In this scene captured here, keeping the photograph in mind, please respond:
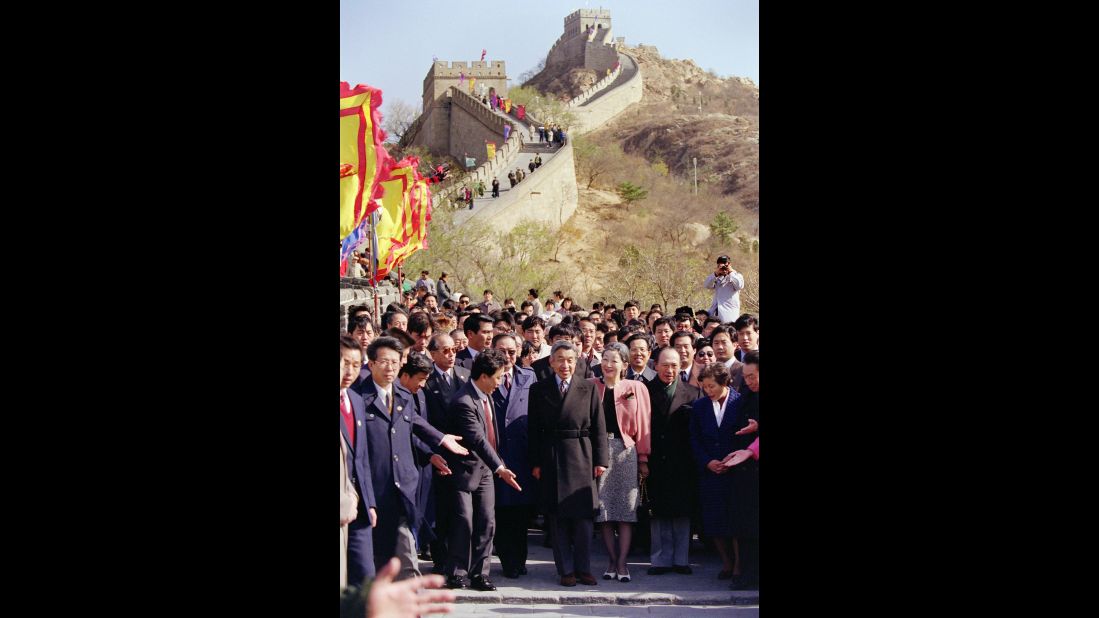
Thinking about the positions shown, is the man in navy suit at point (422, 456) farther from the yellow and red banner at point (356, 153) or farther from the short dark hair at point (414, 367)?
the yellow and red banner at point (356, 153)

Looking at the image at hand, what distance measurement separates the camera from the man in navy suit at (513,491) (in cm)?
Result: 583

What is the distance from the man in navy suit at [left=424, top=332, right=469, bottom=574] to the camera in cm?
553

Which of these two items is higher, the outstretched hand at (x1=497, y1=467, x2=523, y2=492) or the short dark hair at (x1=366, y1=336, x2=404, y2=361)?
the short dark hair at (x1=366, y1=336, x2=404, y2=361)

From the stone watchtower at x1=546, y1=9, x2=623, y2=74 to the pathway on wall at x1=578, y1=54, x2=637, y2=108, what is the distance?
113 cm

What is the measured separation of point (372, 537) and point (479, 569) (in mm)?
1122

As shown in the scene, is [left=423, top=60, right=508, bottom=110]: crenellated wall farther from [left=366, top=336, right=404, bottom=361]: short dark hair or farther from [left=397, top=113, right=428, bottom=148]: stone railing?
[left=366, top=336, right=404, bottom=361]: short dark hair

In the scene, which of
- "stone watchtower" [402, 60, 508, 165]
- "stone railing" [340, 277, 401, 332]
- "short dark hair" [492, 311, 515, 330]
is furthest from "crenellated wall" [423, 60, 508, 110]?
"short dark hair" [492, 311, 515, 330]

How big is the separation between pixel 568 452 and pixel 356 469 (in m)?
1.63

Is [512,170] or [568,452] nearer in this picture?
[568,452]

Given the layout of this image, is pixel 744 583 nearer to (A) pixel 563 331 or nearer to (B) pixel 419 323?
(A) pixel 563 331

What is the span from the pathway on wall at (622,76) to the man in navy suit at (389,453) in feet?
164

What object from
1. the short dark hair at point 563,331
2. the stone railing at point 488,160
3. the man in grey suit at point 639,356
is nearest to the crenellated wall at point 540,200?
the stone railing at point 488,160

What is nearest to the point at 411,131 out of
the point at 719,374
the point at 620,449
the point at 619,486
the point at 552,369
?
the point at 552,369

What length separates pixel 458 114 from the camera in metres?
46.3
